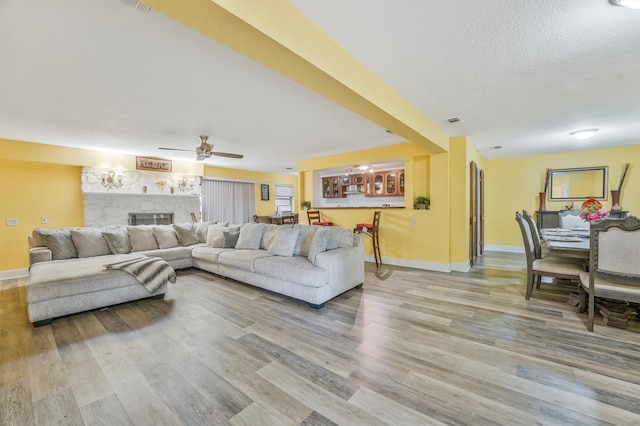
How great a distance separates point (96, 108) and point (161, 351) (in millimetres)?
3121

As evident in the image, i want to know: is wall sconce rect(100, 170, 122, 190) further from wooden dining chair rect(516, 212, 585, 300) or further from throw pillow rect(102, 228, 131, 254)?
wooden dining chair rect(516, 212, 585, 300)

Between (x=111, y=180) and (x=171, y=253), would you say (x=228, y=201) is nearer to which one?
(x=111, y=180)

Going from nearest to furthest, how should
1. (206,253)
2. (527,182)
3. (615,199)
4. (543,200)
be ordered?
(206,253)
(615,199)
(543,200)
(527,182)

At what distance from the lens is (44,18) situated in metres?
1.78

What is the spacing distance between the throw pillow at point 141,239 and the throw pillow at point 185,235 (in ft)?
1.50

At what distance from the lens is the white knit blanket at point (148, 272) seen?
3365mm

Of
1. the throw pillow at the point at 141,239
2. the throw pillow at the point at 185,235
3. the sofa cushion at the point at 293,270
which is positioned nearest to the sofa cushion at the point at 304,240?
the sofa cushion at the point at 293,270

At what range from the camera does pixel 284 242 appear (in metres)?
3.89

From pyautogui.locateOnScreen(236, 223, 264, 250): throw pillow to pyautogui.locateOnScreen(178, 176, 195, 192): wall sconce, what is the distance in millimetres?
3234

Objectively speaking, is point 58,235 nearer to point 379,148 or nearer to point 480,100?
point 379,148

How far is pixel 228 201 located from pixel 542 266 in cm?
767

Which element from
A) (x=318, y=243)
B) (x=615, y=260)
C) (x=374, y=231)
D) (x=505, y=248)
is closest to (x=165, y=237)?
(x=318, y=243)

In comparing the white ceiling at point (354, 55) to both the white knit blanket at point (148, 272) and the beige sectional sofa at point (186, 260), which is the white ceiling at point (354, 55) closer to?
the beige sectional sofa at point (186, 260)

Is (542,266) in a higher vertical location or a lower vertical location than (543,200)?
lower
